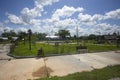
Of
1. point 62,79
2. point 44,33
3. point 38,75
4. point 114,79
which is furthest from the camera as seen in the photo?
point 44,33

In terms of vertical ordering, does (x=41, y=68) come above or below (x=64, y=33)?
below

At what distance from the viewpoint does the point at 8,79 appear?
875 cm

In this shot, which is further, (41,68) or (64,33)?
(64,33)

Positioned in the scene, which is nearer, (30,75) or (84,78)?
(84,78)

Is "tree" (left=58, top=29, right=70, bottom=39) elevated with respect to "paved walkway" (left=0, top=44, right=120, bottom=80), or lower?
elevated

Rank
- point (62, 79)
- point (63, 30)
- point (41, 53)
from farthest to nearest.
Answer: point (63, 30) < point (41, 53) < point (62, 79)

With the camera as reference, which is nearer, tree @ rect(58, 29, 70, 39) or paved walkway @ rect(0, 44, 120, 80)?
paved walkway @ rect(0, 44, 120, 80)

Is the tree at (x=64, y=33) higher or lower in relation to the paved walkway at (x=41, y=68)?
higher

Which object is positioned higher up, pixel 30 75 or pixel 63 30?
pixel 63 30

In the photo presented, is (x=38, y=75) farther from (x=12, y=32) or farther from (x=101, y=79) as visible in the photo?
(x=12, y=32)

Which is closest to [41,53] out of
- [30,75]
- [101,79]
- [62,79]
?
[30,75]

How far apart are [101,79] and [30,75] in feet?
16.1

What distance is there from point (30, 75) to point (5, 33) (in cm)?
11000

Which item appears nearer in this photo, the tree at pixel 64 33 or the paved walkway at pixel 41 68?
the paved walkway at pixel 41 68
